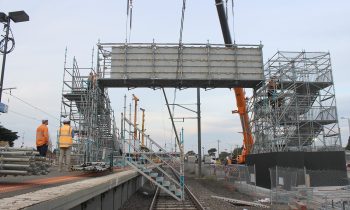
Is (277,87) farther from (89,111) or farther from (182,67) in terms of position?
(89,111)

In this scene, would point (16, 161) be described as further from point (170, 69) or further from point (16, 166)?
point (170, 69)

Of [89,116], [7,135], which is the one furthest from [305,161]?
[7,135]

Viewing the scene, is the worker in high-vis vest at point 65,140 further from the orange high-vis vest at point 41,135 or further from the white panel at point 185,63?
the white panel at point 185,63

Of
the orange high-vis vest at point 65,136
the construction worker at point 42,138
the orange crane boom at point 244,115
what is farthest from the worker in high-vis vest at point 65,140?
the orange crane boom at point 244,115

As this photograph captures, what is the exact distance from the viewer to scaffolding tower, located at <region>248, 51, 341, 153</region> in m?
26.1

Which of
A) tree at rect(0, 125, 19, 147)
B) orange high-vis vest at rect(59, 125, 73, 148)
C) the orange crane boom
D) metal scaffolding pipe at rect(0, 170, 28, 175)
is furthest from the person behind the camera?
tree at rect(0, 125, 19, 147)

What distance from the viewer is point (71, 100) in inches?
1000

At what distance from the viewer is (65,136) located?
14.9 m

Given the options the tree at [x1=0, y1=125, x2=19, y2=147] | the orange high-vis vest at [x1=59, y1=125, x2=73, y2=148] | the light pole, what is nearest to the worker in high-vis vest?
the orange high-vis vest at [x1=59, y1=125, x2=73, y2=148]

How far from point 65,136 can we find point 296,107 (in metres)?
16.1

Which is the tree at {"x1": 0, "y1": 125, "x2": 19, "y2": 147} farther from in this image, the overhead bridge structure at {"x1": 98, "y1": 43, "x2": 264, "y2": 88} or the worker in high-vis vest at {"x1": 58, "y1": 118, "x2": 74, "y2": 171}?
the worker in high-vis vest at {"x1": 58, "y1": 118, "x2": 74, "y2": 171}

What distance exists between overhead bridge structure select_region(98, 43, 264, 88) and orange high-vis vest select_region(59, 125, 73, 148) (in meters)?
11.7

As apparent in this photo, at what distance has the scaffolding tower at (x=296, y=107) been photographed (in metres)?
26.1

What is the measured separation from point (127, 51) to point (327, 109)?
13.9 metres
